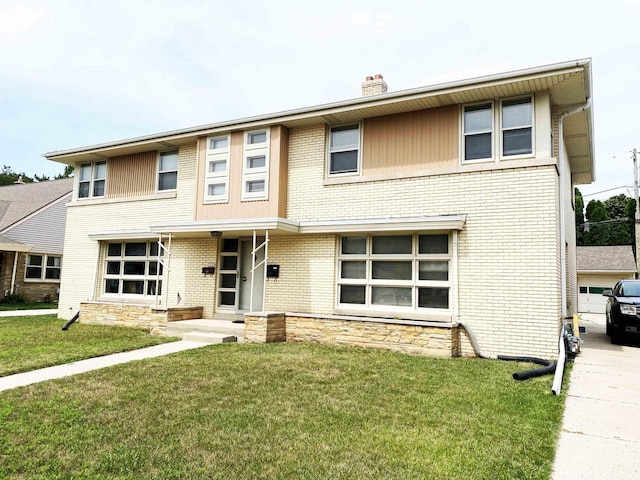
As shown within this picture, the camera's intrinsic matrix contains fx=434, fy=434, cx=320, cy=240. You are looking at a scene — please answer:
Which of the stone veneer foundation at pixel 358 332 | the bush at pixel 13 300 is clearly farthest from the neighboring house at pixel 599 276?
the bush at pixel 13 300

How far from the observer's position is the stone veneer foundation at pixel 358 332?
8.60m

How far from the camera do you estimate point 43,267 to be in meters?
23.8

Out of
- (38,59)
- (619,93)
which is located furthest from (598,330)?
(38,59)

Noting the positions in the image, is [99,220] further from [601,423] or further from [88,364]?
[601,423]

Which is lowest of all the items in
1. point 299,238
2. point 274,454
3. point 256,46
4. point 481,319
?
point 274,454

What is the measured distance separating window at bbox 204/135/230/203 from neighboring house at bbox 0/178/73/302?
15117 mm

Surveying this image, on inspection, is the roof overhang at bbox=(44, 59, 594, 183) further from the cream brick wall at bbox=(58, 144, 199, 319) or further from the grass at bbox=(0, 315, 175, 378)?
the grass at bbox=(0, 315, 175, 378)

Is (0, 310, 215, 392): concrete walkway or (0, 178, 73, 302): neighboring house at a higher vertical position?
(0, 178, 73, 302): neighboring house

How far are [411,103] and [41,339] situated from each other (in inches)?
404

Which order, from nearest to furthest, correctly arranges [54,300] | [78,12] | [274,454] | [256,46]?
[274,454], [78,12], [256,46], [54,300]

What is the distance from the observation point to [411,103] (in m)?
9.87

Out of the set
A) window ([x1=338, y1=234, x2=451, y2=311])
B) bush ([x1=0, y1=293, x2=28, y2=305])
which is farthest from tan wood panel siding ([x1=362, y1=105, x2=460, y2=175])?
bush ([x1=0, y1=293, x2=28, y2=305])

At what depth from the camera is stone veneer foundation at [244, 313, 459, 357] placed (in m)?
8.60

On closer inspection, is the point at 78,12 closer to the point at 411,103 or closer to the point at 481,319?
the point at 411,103
